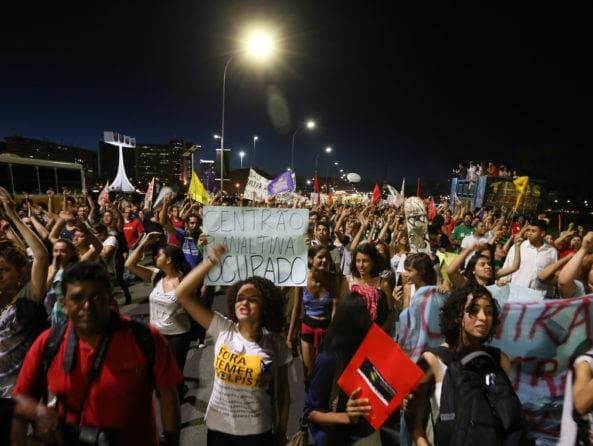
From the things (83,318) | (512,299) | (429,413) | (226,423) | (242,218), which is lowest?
(226,423)

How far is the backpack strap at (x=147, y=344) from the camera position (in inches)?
80.5

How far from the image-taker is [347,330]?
8.63 feet

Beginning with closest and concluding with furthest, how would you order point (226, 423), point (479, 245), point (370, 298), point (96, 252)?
point (226, 423), point (370, 298), point (479, 245), point (96, 252)

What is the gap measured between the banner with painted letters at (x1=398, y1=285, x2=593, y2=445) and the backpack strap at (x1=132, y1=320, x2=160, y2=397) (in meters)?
2.47

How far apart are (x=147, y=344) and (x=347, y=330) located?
1.29 m

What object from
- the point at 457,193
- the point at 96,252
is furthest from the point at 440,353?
the point at 457,193

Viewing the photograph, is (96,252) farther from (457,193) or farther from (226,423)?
(457,193)

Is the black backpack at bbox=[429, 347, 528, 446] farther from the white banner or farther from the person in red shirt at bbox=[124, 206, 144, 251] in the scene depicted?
the white banner

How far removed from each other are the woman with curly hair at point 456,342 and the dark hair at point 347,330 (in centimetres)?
45

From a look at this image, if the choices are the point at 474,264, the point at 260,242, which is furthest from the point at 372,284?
the point at 260,242

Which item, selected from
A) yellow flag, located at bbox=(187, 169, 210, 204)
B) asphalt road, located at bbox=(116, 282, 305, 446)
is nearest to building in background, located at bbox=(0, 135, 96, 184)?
yellow flag, located at bbox=(187, 169, 210, 204)

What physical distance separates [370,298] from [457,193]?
26.6m

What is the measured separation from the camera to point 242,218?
14.0 ft

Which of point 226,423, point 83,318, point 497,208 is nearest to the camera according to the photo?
point 83,318
